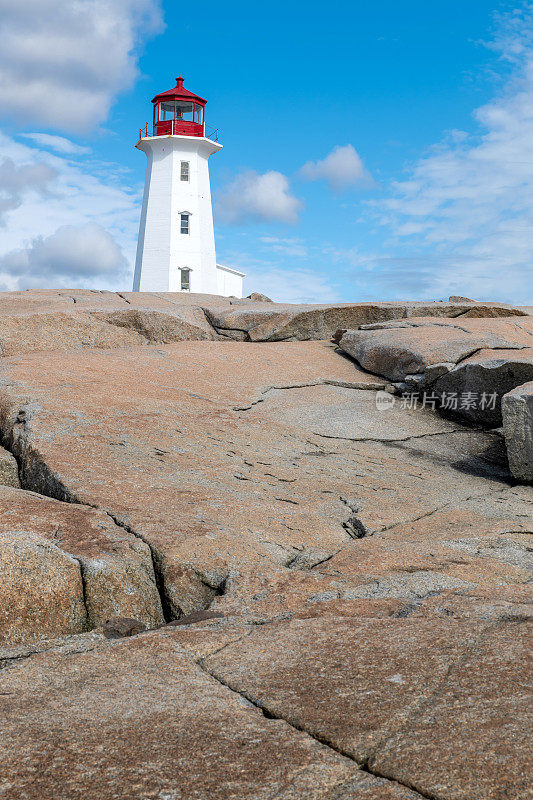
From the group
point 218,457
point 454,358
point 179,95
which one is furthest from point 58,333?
point 179,95

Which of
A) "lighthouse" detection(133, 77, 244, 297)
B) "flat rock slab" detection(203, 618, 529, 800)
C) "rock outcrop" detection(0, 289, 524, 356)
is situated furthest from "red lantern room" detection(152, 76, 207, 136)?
"flat rock slab" detection(203, 618, 529, 800)

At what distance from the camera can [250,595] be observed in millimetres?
2801

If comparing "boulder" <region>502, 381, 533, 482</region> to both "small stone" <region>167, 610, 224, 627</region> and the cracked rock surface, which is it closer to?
the cracked rock surface

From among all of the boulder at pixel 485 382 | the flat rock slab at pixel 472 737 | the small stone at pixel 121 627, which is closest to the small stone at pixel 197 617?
the small stone at pixel 121 627

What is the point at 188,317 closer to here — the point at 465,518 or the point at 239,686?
the point at 465,518

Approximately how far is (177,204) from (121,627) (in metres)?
24.4

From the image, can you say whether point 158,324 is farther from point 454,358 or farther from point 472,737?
point 472,737

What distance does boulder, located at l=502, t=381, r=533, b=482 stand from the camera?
501cm

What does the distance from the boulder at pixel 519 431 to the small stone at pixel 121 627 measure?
345 cm

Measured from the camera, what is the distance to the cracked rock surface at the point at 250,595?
147 centimetres

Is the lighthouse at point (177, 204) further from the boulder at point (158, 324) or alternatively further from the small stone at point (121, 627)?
the small stone at point (121, 627)

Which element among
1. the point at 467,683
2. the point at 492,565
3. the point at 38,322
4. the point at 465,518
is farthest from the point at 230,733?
the point at 38,322

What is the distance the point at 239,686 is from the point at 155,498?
5.98ft

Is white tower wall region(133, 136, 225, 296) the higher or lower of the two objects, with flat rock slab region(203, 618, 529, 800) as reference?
higher
